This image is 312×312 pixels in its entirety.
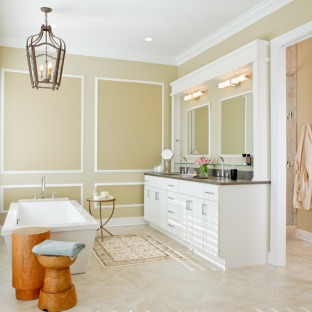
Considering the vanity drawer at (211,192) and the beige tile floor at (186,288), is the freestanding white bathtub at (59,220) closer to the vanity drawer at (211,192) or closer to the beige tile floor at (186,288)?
the beige tile floor at (186,288)

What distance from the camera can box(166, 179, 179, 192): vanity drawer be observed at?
4.55 meters

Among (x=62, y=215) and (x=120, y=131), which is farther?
(x=120, y=131)

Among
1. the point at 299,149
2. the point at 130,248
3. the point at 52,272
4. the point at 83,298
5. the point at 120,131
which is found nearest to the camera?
the point at 52,272

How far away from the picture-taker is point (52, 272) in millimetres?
2645

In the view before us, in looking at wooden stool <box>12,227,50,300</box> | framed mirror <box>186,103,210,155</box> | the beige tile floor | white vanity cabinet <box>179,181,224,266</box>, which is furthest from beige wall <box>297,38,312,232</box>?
wooden stool <box>12,227,50,300</box>

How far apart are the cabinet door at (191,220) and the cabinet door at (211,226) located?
95 millimetres

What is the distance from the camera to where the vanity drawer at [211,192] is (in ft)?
11.9

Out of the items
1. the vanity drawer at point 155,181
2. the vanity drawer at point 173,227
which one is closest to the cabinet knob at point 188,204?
the vanity drawer at point 173,227

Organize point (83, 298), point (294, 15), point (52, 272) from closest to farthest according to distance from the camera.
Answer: point (52, 272) → point (83, 298) → point (294, 15)

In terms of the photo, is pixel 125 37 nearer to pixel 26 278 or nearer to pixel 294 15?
pixel 294 15

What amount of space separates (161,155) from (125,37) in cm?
194

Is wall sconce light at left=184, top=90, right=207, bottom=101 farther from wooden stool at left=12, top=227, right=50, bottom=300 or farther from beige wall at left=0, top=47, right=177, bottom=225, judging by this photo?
wooden stool at left=12, top=227, right=50, bottom=300

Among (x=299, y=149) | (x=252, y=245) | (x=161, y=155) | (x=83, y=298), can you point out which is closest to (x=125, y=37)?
(x=161, y=155)

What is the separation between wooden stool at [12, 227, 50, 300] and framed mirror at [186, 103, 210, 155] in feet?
9.68
